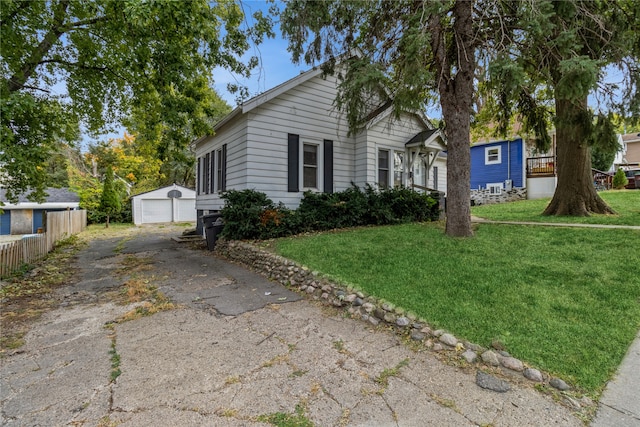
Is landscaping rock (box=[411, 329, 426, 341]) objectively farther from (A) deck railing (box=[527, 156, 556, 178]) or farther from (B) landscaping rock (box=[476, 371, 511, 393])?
Result: (A) deck railing (box=[527, 156, 556, 178])

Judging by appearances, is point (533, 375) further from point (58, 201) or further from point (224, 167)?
point (58, 201)

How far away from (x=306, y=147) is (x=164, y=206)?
18030mm

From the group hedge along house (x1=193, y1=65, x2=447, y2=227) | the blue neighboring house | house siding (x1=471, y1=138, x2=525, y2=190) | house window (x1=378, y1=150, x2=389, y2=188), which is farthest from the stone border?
house siding (x1=471, y1=138, x2=525, y2=190)

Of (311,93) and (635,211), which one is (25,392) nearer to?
(311,93)

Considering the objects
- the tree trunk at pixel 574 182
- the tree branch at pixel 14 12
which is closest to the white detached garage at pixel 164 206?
the tree branch at pixel 14 12

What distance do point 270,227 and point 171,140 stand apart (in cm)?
408

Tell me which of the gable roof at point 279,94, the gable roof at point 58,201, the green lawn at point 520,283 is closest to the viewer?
the green lawn at point 520,283

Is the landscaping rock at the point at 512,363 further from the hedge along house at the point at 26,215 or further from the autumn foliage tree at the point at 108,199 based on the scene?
the hedge along house at the point at 26,215

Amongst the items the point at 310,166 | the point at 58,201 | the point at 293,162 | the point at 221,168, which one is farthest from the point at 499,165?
the point at 58,201

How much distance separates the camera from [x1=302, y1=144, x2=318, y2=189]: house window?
32.4 ft

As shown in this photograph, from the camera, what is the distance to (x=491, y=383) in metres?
2.71

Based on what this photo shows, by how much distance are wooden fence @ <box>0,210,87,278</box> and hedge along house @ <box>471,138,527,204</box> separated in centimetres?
1979

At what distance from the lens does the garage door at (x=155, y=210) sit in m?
23.1

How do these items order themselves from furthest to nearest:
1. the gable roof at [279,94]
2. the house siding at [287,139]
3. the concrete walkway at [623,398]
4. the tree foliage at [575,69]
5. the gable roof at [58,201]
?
the gable roof at [58,201] → the house siding at [287,139] → the gable roof at [279,94] → the tree foliage at [575,69] → the concrete walkway at [623,398]
